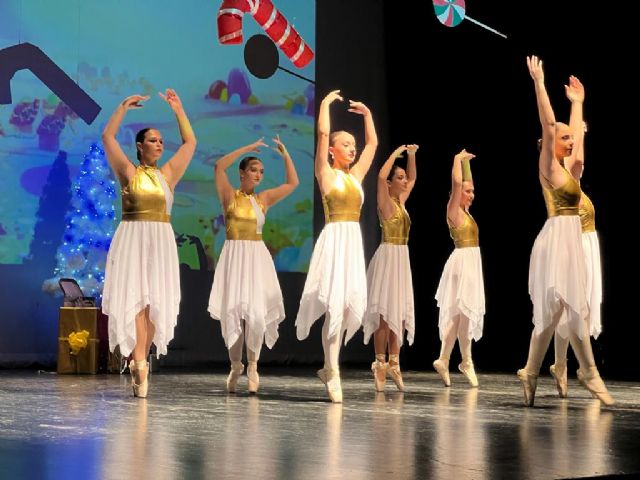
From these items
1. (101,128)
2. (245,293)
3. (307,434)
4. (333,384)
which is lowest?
(307,434)

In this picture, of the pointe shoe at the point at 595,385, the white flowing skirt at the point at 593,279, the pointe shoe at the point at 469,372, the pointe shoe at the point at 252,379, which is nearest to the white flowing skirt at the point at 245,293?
the pointe shoe at the point at 252,379

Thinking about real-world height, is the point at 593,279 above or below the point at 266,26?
below

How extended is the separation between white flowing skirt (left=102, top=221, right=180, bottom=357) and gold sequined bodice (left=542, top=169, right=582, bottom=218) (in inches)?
94.9

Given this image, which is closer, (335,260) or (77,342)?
(335,260)

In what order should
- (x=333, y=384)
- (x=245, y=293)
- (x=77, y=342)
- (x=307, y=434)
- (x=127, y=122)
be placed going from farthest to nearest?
(x=127, y=122), (x=77, y=342), (x=245, y=293), (x=333, y=384), (x=307, y=434)

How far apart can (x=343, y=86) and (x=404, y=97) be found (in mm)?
743

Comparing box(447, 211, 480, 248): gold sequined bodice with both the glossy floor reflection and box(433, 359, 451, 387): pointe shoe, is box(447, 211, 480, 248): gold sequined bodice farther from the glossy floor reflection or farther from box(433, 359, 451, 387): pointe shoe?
the glossy floor reflection

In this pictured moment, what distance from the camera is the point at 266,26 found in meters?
12.1

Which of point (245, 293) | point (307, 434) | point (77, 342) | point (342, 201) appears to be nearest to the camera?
point (307, 434)

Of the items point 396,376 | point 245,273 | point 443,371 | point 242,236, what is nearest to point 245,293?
point 245,273

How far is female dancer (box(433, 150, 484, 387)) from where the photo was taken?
890 centimetres

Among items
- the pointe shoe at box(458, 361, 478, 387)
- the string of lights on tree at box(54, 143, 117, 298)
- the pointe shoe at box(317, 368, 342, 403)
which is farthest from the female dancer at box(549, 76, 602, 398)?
the string of lights on tree at box(54, 143, 117, 298)

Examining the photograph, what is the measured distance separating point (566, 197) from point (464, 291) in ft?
8.03

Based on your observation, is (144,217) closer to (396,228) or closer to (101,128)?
(396,228)
